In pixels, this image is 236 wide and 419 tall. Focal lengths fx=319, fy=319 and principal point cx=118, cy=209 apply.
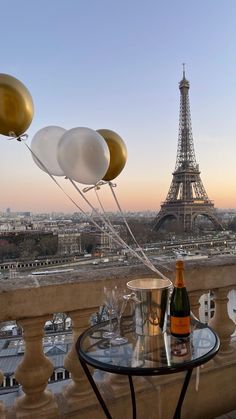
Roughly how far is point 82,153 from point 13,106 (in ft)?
1.15

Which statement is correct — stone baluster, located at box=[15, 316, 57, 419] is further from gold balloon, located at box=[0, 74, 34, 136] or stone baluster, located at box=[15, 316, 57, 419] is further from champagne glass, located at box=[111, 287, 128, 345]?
gold balloon, located at box=[0, 74, 34, 136]

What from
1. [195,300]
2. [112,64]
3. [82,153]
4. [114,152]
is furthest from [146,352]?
[112,64]

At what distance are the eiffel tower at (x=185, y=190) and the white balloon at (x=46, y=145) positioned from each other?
25.9m

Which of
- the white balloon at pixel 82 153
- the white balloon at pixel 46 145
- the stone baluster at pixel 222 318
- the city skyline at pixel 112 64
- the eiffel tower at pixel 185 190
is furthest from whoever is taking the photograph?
the eiffel tower at pixel 185 190

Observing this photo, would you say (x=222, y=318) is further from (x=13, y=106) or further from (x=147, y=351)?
(x=13, y=106)

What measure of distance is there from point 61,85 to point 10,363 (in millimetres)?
6450

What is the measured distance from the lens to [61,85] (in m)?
8.12

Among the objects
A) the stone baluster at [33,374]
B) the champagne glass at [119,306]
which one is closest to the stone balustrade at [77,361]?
the stone baluster at [33,374]

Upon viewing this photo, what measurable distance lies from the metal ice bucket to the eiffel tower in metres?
26.1

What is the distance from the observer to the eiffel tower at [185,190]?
95.3ft

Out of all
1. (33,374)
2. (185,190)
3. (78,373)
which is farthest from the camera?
(185,190)

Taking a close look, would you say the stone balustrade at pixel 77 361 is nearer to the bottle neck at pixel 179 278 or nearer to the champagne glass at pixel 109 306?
the champagne glass at pixel 109 306

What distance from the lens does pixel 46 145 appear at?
163 cm

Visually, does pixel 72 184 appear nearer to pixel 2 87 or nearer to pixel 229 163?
pixel 2 87
